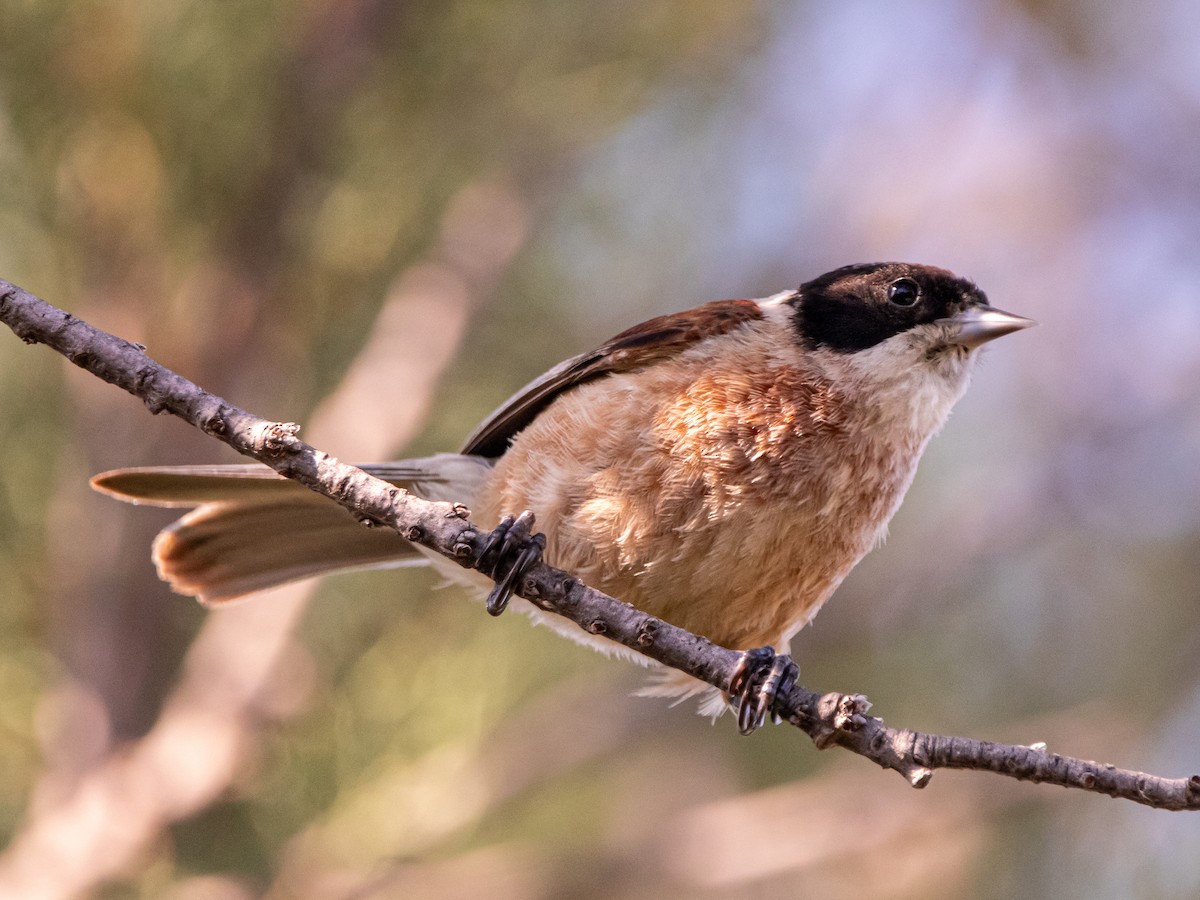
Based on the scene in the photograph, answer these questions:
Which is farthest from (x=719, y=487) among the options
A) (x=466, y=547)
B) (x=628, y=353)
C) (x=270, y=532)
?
(x=270, y=532)

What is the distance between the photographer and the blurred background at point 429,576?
4059mm

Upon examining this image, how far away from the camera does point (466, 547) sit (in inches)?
97.0

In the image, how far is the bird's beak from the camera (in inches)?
131

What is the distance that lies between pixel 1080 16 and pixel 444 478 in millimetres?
5354

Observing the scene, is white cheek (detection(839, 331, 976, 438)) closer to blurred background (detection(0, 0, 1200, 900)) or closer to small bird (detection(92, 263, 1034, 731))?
small bird (detection(92, 263, 1034, 731))

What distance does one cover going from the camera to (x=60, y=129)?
13.3ft

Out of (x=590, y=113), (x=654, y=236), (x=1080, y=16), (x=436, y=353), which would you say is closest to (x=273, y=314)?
(x=436, y=353)

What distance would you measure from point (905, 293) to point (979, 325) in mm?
265

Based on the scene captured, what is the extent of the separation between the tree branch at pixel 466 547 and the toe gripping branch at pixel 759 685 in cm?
11

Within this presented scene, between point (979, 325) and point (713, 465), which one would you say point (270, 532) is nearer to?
point (713, 465)

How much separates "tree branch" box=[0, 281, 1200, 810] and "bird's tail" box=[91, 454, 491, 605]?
1.14 meters

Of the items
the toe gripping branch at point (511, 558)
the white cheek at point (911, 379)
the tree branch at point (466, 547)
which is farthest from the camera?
the white cheek at point (911, 379)

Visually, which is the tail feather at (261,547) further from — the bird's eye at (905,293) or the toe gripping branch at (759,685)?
the bird's eye at (905,293)

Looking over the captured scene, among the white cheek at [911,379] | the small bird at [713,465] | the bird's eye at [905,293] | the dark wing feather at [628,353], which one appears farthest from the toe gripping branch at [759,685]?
the bird's eye at [905,293]
